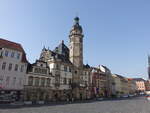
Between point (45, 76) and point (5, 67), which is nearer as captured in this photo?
point (5, 67)

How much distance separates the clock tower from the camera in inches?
2356

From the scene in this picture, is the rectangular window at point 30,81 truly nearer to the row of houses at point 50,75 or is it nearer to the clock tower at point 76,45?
the row of houses at point 50,75

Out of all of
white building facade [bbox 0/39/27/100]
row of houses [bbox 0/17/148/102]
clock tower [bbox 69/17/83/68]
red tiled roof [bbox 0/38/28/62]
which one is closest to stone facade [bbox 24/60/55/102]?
row of houses [bbox 0/17/148/102]

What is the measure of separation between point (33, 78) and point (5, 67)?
8770 millimetres

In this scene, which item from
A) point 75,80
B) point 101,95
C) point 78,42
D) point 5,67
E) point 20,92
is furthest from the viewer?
point 101,95

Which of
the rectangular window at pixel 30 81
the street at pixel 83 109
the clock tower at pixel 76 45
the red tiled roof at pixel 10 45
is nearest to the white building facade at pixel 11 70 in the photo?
the red tiled roof at pixel 10 45

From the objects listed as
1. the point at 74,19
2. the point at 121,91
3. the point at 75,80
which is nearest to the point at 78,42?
the point at 74,19

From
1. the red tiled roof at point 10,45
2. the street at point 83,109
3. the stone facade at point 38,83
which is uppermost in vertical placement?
the red tiled roof at point 10,45

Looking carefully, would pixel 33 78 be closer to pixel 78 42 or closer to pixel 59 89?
pixel 59 89

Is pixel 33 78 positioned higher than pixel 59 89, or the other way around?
pixel 33 78

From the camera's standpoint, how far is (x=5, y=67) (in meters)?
37.6

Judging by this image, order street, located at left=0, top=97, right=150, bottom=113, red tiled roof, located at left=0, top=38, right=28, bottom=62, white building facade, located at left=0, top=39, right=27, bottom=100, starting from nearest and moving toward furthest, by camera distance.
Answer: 1. street, located at left=0, top=97, right=150, bottom=113
2. white building facade, located at left=0, top=39, right=27, bottom=100
3. red tiled roof, located at left=0, top=38, right=28, bottom=62

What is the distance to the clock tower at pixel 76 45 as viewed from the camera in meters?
59.8

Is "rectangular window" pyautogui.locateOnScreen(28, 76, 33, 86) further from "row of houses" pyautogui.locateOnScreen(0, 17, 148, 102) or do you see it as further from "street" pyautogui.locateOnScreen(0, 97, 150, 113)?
"street" pyautogui.locateOnScreen(0, 97, 150, 113)
